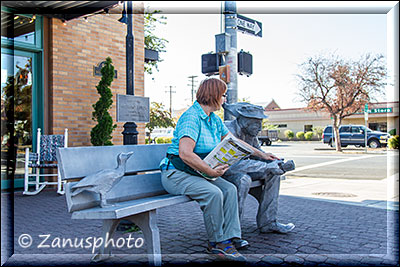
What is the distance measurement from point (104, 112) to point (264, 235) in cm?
489

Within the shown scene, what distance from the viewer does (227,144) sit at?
3283mm

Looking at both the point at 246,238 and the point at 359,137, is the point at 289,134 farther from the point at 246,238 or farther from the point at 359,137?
the point at 246,238

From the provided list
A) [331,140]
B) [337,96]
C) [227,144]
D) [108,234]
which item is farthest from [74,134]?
[331,140]

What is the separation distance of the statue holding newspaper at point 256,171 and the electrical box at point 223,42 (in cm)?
344

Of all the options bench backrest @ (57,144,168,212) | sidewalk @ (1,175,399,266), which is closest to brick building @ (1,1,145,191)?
sidewalk @ (1,175,399,266)

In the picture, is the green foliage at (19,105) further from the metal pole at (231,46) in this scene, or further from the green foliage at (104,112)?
the metal pole at (231,46)

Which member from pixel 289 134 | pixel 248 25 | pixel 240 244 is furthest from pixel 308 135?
pixel 240 244

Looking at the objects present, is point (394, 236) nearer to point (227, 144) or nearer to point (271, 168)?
point (271, 168)

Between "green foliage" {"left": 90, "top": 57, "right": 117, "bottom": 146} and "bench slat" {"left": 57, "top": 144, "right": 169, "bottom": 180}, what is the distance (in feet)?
13.4

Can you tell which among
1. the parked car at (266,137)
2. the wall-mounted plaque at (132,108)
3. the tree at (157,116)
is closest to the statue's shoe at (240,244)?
the wall-mounted plaque at (132,108)

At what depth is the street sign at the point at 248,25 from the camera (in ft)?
25.7

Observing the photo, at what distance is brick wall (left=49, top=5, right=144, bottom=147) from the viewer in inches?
318

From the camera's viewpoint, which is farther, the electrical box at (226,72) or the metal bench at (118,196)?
the electrical box at (226,72)

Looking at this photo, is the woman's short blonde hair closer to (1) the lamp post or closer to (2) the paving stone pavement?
(2) the paving stone pavement
